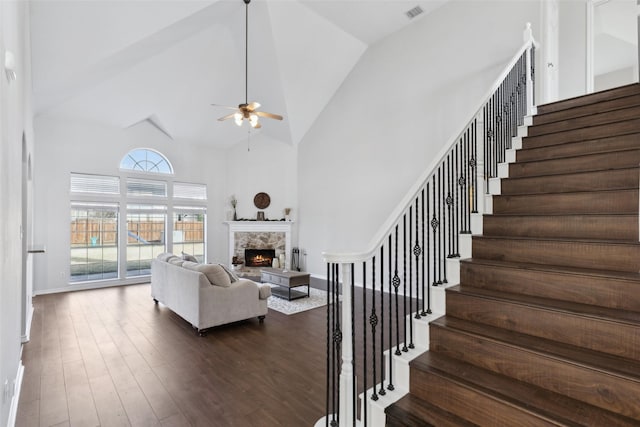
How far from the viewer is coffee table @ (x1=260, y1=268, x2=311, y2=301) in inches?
221

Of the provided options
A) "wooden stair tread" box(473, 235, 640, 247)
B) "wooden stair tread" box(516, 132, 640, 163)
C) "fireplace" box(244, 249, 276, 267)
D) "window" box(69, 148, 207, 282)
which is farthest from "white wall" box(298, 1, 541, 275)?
"wooden stair tread" box(473, 235, 640, 247)

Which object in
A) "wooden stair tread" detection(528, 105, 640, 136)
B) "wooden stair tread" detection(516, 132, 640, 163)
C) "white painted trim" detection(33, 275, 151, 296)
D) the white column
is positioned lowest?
"white painted trim" detection(33, 275, 151, 296)

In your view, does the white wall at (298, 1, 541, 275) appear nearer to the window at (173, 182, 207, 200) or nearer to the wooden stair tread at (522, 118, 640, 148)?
the wooden stair tread at (522, 118, 640, 148)

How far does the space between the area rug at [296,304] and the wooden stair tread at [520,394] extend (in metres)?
3.39

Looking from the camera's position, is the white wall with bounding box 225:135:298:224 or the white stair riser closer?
the white stair riser

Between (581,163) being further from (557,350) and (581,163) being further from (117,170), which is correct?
(117,170)

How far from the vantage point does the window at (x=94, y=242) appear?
6.85m

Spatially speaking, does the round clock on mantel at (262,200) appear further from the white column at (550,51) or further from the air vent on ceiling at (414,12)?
the white column at (550,51)

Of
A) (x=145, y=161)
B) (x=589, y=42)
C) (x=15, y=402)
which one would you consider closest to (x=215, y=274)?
(x=15, y=402)

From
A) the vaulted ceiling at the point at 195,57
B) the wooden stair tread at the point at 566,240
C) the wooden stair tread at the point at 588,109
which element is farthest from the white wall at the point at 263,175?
the wooden stair tread at the point at 566,240

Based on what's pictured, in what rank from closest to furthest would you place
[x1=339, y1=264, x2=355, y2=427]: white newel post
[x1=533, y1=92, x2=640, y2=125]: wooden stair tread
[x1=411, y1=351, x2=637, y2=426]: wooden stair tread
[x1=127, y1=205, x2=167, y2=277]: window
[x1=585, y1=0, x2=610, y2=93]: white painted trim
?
[x1=411, y1=351, x2=637, y2=426]: wooden stair tread → [x1=339, y1=264, x2=355, y2=427]: white newel post → [x1=533, y1=92, x2=640, y2=125]: wooden stair tread → [x1=585, y1=0, x2=610, y2=93]: white painted trim → [x1=127, y1=205, x2=167, y2=277]: window

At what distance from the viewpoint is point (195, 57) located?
246 inches

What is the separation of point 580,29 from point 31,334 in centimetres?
823

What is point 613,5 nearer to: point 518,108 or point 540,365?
point 518,108
